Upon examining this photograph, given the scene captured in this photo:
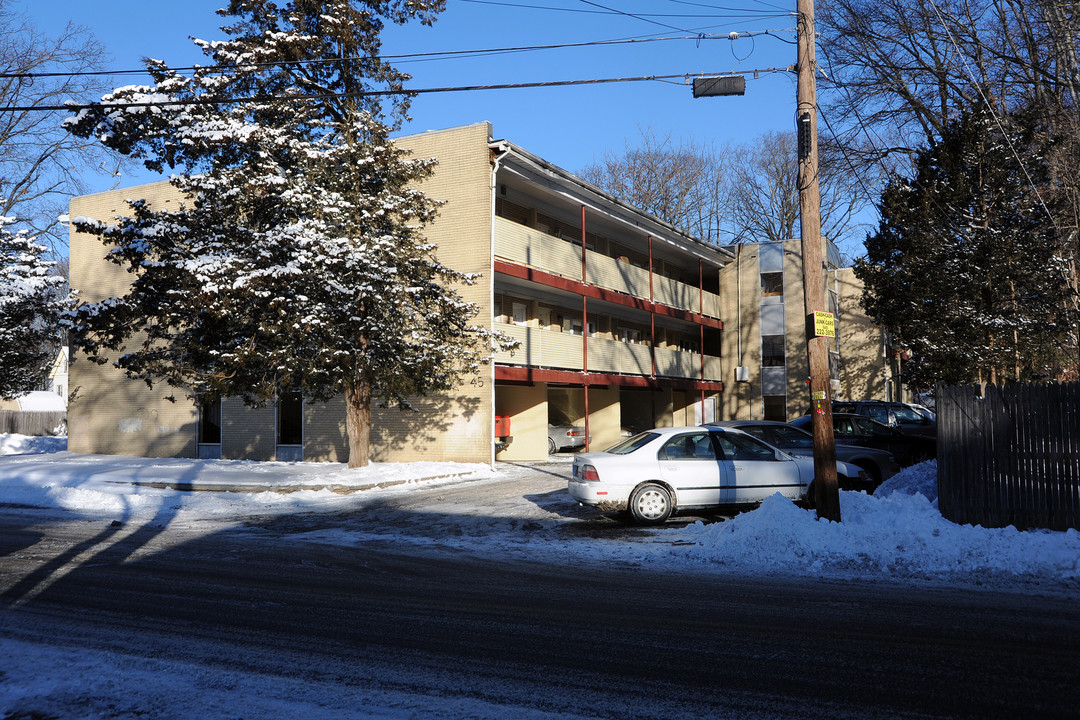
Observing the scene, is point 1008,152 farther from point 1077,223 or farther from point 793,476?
point 793,476

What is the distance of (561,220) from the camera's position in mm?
30047

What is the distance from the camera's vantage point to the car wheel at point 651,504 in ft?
39.6

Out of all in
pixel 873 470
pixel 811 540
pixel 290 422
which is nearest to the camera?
pixel 811 540

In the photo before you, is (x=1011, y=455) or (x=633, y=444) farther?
(x=633, y=444)

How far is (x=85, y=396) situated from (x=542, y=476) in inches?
840

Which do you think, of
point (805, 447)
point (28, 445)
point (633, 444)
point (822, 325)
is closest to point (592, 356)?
point (805, 447)

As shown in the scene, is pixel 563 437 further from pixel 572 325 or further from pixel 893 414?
pixel 893 414

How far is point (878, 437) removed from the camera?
1792cm

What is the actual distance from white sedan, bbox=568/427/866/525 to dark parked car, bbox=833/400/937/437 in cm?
907

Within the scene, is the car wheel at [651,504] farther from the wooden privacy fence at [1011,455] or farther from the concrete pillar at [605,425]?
the concrete pillar at [605,425]

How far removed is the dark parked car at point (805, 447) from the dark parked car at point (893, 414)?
5840mm

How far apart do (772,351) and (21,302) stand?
31123mm

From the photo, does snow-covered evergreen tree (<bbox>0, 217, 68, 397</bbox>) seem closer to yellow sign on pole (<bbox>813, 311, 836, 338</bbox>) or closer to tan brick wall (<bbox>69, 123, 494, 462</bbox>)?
tan brick wall (<bbox>69, 123, 494, 462</bbox>)

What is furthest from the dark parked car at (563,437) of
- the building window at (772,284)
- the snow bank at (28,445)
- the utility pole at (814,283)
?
the snow bank at (28,445)
